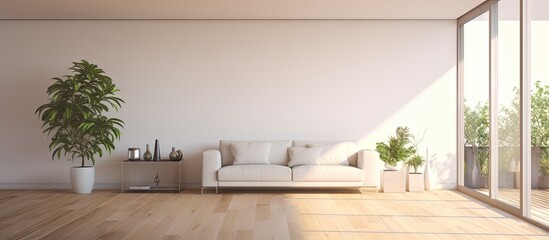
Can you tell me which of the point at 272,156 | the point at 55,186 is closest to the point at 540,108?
the point at 272,156

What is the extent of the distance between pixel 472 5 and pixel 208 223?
172 inches

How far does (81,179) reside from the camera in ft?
25.7

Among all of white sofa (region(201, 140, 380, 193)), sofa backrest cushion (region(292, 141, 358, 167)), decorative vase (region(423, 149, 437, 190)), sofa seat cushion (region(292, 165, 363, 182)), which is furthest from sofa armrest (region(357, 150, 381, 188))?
decorative vase (region(423, 149, 437, 190))

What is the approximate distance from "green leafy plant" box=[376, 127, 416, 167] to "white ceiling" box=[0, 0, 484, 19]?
164cm

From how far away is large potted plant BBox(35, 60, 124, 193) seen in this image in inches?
304

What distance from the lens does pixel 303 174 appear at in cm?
765

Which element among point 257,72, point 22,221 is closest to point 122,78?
point 257,72

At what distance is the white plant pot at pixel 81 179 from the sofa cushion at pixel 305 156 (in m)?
2.73

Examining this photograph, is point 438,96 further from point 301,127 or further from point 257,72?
point 257,72

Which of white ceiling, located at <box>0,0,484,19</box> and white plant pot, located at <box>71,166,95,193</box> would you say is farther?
white plant pot, located at <box>71,166,95,193</box>

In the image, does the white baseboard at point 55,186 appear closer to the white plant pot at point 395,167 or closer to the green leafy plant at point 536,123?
the white plant pot at point 395,167

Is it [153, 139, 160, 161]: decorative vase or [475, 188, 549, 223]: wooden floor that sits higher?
[153, 139, 160, 161]: decorative vase

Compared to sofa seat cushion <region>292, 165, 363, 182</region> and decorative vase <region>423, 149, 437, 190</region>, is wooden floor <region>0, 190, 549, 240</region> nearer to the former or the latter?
sofa seat cushion <region>292, 165, 363, 182</region>

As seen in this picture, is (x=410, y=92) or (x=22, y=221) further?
(x=410, y=92)
